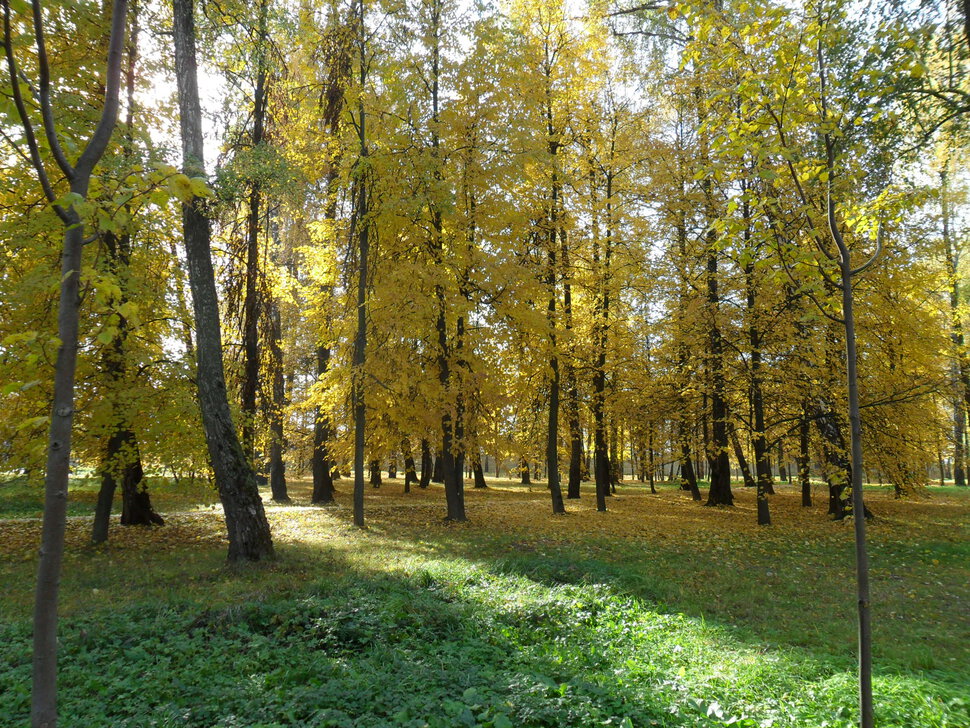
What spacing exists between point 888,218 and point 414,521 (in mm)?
11762

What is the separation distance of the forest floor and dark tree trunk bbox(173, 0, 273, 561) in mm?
638

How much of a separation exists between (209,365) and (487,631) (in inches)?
228

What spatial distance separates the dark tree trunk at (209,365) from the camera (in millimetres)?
8367

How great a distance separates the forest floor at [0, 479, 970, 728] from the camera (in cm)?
390

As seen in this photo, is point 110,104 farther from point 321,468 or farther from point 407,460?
point 407,460

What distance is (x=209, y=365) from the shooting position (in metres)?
8.46

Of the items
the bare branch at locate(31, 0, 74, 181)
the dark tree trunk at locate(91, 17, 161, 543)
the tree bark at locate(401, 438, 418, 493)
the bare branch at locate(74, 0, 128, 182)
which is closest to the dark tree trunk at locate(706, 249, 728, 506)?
the tree bark at locate(401, 438, 418, 493)

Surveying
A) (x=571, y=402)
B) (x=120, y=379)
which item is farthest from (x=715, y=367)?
(x=120, y=379)

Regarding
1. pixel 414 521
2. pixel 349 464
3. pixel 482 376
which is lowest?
pixel 414 521

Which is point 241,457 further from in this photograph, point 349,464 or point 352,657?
point 349,464

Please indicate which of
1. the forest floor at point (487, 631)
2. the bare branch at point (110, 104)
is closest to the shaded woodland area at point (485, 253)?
the forest floor at point (487, 631)

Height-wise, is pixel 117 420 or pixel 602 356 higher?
pixel 602 356

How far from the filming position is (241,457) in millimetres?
8500

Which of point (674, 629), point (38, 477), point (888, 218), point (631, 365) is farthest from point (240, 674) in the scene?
point (631, 365)
